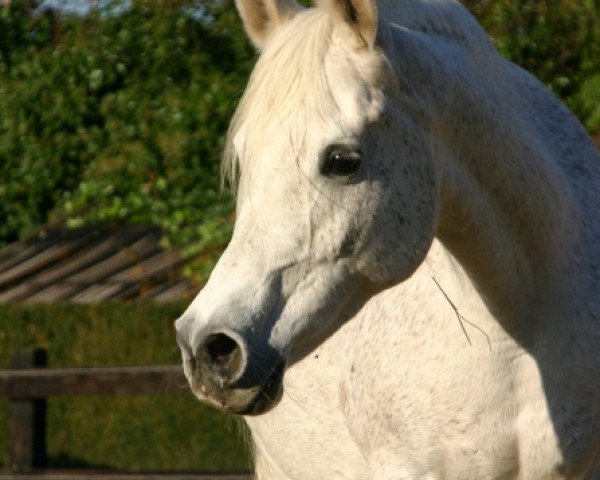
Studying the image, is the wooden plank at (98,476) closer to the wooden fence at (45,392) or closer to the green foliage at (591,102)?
the wooden fence at (45,392)

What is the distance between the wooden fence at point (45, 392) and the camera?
22.3 ft

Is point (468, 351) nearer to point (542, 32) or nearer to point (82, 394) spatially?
point (82, 394)

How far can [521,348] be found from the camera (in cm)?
351

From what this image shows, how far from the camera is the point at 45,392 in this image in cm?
705

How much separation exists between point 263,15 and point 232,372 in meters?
1.04

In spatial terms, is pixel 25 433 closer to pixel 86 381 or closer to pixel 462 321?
pixel 86 381

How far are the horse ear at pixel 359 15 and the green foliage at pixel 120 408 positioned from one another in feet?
19.3

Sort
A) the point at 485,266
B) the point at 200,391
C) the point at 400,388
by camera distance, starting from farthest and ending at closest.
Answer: the point at 400,388
the point at 485,266
the point at 200,391

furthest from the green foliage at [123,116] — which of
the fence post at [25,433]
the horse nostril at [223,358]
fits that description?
the horse nostril at [223,358]

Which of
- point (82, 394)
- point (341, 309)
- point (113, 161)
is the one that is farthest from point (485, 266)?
point (113, 161)

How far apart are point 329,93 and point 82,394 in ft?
14.2

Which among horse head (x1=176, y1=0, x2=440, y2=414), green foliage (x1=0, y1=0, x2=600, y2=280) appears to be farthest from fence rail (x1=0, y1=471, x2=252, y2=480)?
horse head (x1=176, y1=0, x2=440, y2=414)

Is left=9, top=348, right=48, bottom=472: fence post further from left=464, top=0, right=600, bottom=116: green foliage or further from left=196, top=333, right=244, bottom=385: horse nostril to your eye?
left=196, top=333, right=244, bottom=385: horse nostril

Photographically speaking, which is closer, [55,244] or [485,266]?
[485,266]
